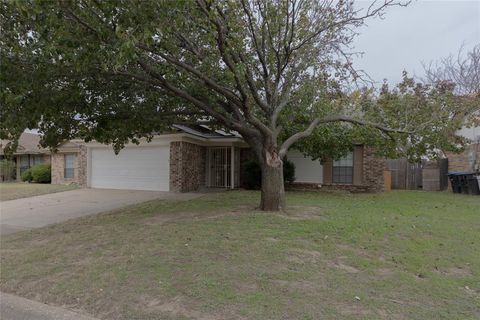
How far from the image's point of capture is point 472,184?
663 inches

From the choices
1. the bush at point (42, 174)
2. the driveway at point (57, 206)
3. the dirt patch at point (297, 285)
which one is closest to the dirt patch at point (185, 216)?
the driveway at point (57, 206)

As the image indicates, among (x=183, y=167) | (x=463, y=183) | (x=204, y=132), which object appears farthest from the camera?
(x=204, y=132)

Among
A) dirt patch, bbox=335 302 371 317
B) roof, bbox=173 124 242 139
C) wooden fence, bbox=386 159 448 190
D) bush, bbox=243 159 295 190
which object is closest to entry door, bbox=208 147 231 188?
roof, bbox=173 124 242 139

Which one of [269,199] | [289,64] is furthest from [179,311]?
[289,64]

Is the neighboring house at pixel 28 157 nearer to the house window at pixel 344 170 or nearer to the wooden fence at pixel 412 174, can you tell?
the house window at pixel 344 170

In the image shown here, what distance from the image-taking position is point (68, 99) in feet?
29.9

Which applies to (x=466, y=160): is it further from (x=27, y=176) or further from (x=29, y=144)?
(x=29, y=144)

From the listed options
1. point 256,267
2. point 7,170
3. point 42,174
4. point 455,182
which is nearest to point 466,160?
point 455,182

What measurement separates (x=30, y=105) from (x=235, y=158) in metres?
12.1

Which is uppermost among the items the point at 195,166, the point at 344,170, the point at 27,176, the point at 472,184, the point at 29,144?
the point at 29,144

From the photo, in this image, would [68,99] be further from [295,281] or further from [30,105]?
[295,281]

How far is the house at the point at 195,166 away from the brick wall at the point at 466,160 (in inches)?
179

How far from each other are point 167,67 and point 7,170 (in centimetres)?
2512

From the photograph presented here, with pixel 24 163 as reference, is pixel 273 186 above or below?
below
